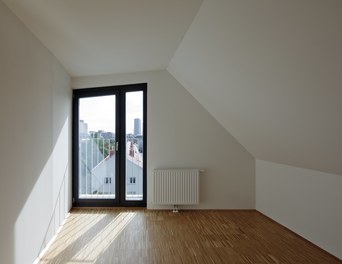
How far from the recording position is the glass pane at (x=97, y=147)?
5.03 meters

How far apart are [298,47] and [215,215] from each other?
3453 millimetres

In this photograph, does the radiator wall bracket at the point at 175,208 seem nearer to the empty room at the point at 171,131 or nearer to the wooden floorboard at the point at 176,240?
the empty room at the point at 171,131

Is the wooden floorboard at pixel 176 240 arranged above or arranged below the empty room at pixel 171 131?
below

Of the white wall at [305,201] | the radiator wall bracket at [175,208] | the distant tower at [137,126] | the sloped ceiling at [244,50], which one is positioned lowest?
the radiator wall bracket at [175,208]

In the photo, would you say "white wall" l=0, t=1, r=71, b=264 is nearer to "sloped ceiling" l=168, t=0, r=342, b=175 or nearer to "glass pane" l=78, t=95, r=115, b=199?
"glass pane" l=78, t=95, r=115, b=199

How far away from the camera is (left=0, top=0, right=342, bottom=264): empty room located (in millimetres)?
2227

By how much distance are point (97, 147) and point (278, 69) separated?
3700 mm

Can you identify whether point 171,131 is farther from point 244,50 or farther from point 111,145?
point 244,50

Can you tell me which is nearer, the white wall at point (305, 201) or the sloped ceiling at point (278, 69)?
the sloped ceiling at point (278, 69)

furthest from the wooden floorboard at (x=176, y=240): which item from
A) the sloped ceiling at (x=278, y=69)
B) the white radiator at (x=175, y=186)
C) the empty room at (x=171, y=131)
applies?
the sloped ceiling at (x=278, y=69)

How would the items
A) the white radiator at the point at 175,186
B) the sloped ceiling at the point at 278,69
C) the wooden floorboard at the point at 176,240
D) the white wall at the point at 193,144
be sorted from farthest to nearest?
the white wall at the point at 193,144 → the white radiator at the point at 175,186 → the wooden floorboard at the point at 176,240 → the sloped ceiling at the point at 278,69

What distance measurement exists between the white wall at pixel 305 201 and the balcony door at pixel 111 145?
222 cm

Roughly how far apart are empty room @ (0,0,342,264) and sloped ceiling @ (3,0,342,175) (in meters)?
0.01

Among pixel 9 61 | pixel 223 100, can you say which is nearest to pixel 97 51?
pixel 9 61
